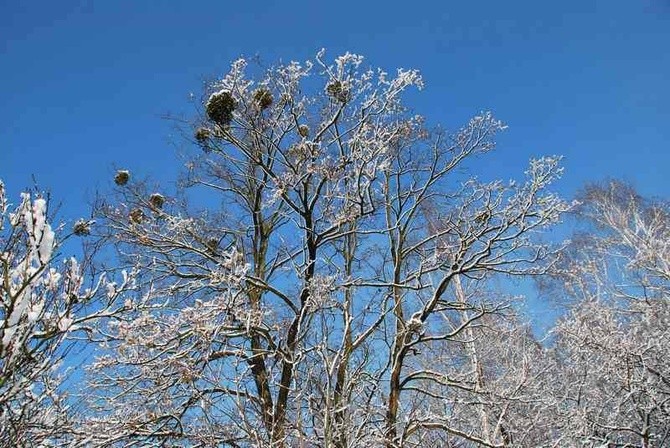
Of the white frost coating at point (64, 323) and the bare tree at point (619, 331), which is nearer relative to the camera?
the white frost coating at point (64, 323)

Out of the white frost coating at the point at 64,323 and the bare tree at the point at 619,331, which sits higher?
the bare tree at the point at 619,331

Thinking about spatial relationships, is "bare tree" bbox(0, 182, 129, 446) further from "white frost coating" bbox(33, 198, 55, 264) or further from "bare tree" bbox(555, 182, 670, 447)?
"bare tree" bbox(555, 182, 670, 447)

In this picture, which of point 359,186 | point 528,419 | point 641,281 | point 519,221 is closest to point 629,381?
point 528,419

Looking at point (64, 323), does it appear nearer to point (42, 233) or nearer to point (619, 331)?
point (42, 233)

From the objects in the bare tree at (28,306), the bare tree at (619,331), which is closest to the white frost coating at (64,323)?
the bare tree at (28,306)

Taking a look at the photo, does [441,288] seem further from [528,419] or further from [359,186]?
[528,419]

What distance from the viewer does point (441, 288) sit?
7512 mm

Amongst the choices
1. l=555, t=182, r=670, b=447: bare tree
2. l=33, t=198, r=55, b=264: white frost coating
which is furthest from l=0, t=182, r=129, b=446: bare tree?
l=555, t=182, r=670, b=447: bare tree

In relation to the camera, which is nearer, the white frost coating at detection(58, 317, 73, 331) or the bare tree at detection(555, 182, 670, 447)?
the white frost coating at detection(58, 317, 73, 331)

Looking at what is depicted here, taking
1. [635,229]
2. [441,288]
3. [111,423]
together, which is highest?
[635,229]

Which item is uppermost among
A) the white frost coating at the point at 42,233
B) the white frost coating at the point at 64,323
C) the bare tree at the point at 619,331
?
the bare tree at the point at 619,331

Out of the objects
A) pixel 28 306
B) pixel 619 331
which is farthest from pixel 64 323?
pixel 619 331

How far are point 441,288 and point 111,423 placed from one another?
463 centimetres

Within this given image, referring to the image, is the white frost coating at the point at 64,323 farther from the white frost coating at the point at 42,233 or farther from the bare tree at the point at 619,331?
the bare tree at the point at 619,331
